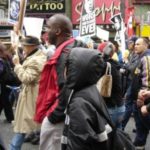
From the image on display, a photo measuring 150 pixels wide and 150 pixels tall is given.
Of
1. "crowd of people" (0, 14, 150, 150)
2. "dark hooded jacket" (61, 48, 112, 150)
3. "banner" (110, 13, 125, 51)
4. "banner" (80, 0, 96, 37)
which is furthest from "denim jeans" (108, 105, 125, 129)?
"banner" (110, 13, 125, 51)

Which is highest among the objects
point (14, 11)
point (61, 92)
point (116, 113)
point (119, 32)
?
point (14, 11)

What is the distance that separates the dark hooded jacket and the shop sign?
22919 millimetres

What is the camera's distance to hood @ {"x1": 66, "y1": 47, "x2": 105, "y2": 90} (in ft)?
12.6

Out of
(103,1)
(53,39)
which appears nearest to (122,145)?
(53,39)

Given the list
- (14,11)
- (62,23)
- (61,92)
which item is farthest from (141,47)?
(61,92)

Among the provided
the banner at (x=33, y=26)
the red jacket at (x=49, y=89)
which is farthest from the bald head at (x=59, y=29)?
the banner at (x=33, y=26)

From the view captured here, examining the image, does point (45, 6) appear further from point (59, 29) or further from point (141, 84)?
point (59, 29)

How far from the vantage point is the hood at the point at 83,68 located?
3.83 meters

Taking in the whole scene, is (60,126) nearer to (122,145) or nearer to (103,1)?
(122,145)

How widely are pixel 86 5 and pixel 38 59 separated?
5.93 meters

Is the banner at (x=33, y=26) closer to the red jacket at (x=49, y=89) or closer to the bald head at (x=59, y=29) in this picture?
the bald head at (x=59, y=29)

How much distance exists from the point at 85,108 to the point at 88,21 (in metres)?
8.17

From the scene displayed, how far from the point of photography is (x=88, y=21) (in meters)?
11.8

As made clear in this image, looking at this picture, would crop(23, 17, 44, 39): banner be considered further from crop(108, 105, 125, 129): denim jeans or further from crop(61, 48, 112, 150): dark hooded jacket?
crop(61, 48, 112, 150): dark hooded jacket
